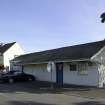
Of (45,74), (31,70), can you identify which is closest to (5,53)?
(31,70)

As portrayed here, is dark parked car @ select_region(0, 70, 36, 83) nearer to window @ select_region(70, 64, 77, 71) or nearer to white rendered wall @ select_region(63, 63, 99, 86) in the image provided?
white rendered wall @ select_region(63, 63, 99, 86)

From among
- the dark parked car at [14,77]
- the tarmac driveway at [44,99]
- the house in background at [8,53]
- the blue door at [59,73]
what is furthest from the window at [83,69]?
the house in background at [8,53]

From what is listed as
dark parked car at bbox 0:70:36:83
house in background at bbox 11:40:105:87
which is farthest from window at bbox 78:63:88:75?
dark parked car at bbox 0:70:36:83

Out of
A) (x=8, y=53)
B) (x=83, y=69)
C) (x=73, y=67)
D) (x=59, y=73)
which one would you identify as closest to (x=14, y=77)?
(x=59, y=73)

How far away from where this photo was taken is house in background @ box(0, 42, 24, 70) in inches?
2421

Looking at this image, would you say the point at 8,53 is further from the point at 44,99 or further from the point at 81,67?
the point at 44,99

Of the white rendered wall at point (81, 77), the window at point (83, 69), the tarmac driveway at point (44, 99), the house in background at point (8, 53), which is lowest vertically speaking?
the tarmac driveway at point (44, 99)

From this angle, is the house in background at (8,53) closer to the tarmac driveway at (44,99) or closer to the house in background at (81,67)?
the house in background at (81,67)

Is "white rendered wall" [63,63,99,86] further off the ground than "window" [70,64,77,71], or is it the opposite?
"window" [70,64,77,71]

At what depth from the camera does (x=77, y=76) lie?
30.8m

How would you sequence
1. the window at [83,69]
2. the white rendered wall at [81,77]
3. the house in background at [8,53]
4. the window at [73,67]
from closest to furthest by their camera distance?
the white rendered wall at [81,77], the window at [83,69], the window at [73,67], the house in background at [8,53]

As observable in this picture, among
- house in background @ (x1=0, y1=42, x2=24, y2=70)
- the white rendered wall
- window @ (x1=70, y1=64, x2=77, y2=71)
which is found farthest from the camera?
house in background @ (x1=0, y1=42, x2=24, y2=70)

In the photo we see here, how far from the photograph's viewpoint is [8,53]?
62.2 meters

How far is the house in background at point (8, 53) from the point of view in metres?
61.5
